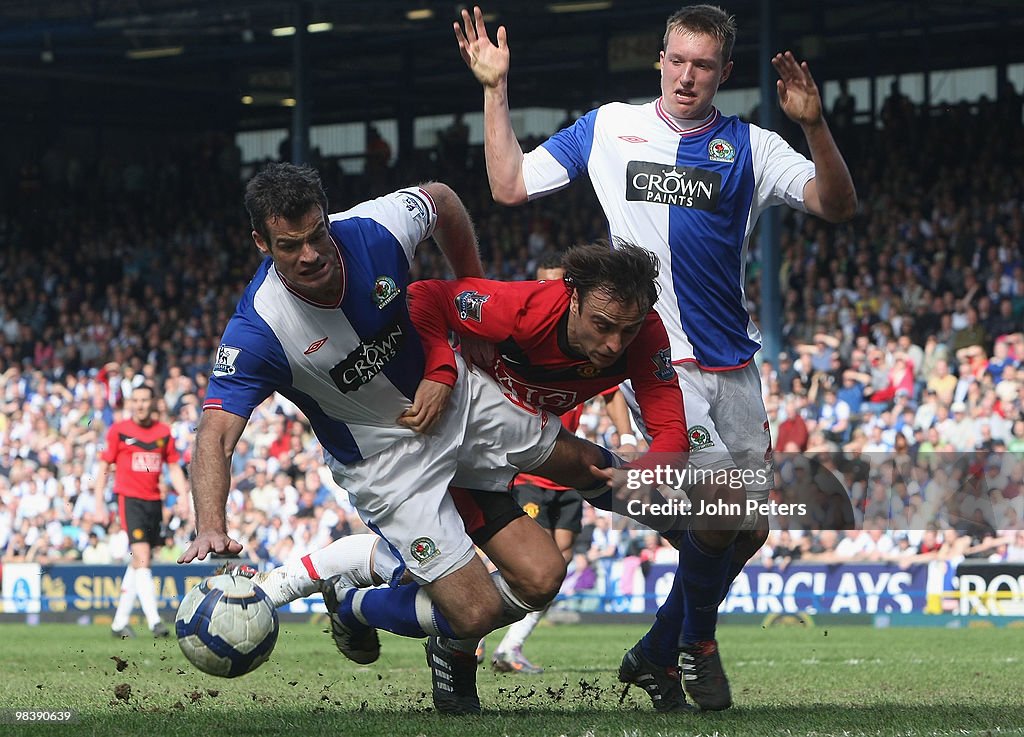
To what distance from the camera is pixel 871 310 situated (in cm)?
1927

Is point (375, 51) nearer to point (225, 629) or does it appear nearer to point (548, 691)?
point (548, 691)

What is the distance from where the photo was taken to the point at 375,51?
29.6 meters

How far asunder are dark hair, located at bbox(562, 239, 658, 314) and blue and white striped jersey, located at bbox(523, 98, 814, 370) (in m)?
0.53

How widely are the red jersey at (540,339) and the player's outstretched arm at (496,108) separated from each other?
45 centimetres

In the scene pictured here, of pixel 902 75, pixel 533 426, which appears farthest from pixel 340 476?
pixel 902 75

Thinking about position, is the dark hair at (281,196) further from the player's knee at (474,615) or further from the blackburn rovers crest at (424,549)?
the player's knee at (474,615)

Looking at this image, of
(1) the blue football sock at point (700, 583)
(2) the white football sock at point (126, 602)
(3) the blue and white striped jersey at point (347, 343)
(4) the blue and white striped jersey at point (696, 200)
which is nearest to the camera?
(3) the blue and white striped jersey at point (347, 343)

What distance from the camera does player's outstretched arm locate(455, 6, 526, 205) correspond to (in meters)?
6.52

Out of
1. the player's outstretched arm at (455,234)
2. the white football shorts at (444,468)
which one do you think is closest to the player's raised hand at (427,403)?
the white football shorts at (444,468)

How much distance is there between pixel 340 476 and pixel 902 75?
20.7 metres

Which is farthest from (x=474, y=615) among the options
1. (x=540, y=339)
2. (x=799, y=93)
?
(x=799, y=93)

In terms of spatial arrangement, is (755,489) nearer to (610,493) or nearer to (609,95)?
(610,493)

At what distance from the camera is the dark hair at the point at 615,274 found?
239 inches

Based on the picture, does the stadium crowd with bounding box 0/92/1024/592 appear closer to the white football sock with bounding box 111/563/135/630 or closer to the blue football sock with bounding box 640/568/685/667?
the white football sock with bounding box 111/563/135/630
